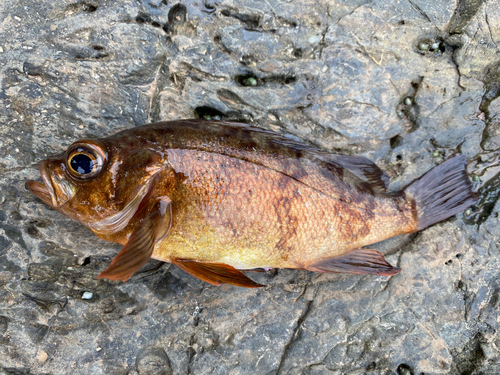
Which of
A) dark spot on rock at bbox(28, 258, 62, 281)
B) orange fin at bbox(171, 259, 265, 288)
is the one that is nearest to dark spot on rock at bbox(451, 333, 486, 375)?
orange fin at bbox(171, 259, 265, 288)

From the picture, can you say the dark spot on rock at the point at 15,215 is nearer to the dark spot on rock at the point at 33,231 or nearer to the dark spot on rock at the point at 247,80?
the dark spot on rock at the point at 33,231

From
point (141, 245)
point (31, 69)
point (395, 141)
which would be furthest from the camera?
point (395, 141)

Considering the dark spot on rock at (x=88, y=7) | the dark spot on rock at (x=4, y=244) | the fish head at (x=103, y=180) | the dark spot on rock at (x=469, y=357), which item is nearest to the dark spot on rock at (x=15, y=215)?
the dark spot on rock at (x=4, y=244)

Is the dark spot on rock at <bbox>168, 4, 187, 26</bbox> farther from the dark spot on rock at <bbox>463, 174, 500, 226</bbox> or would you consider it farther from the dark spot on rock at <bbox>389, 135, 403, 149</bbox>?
the dark spot on rock at <bbox>463, 174, 500, 226</bbox>

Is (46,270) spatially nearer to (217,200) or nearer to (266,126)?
(217,200)

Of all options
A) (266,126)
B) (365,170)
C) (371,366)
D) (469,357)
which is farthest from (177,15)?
(469,357)
